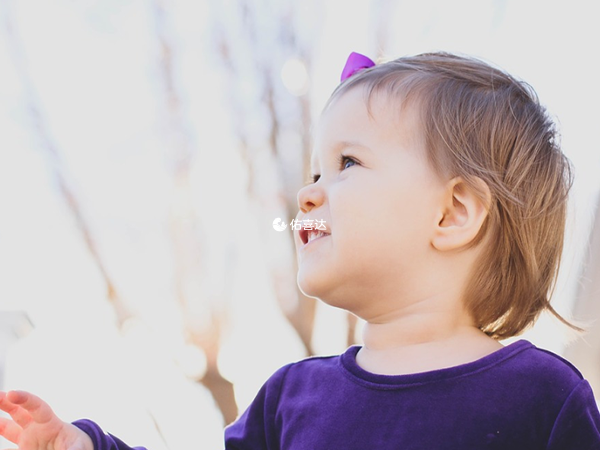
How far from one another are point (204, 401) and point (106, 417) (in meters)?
0.31

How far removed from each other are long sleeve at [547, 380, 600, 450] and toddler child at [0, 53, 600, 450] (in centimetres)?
3

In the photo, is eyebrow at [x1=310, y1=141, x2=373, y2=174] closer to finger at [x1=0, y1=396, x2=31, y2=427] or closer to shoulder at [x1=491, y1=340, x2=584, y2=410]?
shoulder at [x1=491, y1=340, x2=584, y2=410]

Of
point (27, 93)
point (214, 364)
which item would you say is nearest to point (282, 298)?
point (214, 364)

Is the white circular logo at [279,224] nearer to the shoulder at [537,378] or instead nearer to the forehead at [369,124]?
the forehead at [369,124]

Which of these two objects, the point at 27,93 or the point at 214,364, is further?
the point at 214,364

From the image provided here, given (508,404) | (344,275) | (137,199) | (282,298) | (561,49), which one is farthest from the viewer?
(282,298)

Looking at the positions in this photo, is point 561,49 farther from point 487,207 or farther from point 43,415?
point 43,415

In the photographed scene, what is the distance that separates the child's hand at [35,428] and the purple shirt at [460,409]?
0.05 m

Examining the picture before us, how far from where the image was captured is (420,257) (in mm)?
887

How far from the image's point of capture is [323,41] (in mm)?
1792

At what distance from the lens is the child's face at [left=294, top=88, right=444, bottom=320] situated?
875mm

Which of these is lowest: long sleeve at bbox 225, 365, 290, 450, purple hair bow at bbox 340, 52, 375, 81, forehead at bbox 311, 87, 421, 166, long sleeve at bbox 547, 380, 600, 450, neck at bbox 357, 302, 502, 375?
long sleeve at bbox 225, 365, 290, 450

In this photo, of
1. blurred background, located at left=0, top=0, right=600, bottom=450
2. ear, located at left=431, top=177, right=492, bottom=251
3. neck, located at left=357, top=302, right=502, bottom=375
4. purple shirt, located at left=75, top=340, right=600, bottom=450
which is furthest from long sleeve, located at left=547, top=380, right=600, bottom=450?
blurred background, located at left=0, top=0, right=600, bottom=450

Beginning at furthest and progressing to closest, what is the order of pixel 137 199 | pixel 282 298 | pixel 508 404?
pixel 282 298 < pixel 137 199 < pixel 508 404
